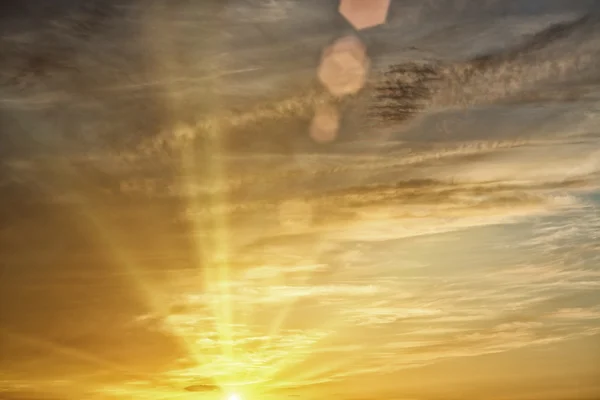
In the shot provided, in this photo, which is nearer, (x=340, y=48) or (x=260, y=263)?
(x=340, y=48)

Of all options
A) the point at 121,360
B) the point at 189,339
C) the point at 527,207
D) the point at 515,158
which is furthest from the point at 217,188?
the point at 121,360

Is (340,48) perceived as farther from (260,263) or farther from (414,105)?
(260,263)

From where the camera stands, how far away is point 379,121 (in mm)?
5832

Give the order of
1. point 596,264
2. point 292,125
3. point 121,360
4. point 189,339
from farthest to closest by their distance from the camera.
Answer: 1. point 121,360
2. point 189,339
3. point 596,264
4. point 292,125

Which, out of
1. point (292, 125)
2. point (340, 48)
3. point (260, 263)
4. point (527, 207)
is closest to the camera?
point (340, 48)

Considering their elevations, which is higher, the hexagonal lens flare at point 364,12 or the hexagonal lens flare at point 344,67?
the hexagonal lens flare at point 344,67

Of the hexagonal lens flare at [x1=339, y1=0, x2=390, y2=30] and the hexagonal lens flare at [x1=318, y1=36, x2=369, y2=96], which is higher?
the hexagonal lens flare at [x1=318, y1=36, x2=369, y2=96]

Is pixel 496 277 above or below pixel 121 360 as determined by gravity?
below

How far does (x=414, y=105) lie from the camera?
564cm

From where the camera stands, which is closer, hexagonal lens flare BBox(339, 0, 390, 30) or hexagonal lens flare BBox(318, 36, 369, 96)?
hexagonal lens flare BBox(339, 0, 390, 30)

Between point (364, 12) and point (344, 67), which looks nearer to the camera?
point (364, 12)

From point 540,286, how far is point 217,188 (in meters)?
5.10

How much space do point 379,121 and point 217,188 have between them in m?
1.65

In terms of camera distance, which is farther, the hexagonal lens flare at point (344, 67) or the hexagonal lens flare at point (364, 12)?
the hexagonal lens flare at point (344, 67)
